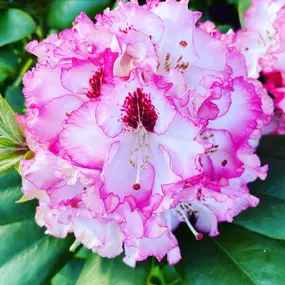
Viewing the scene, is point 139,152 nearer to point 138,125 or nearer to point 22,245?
point 138,125

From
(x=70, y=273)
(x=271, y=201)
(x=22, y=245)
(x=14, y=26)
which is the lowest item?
(x=70, y=273)

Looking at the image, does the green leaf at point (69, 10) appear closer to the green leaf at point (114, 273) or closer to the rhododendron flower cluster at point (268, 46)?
the rhododendron flower cluster at point (268, 46)

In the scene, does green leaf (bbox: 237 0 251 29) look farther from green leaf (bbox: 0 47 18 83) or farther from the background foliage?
green leaf (bbox: 0 47 18 83)

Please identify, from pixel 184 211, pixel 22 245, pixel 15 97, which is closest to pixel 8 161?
pixel 22 245

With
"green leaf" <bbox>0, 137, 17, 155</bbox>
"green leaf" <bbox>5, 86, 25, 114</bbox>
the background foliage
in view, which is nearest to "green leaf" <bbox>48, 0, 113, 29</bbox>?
the background foliage

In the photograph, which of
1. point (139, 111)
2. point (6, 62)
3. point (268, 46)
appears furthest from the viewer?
point (6, 62)

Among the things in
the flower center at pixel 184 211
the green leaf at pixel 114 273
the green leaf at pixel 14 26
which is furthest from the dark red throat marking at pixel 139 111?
the green leaf at pixel 14 26
